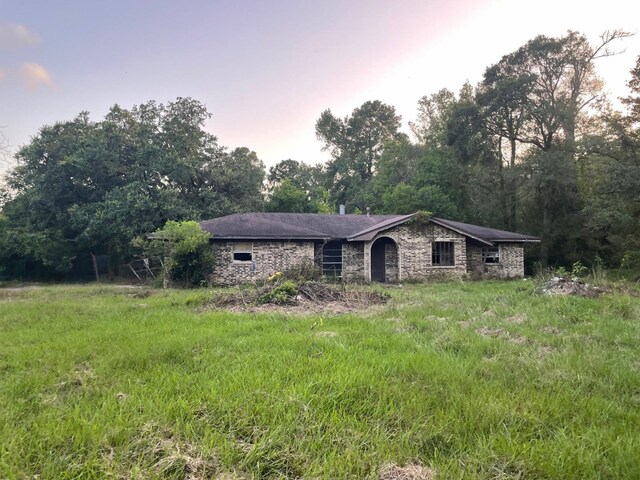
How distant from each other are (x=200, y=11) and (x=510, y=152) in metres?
25.4

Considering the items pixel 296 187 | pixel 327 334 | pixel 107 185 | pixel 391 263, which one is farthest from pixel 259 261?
pixel 296 187

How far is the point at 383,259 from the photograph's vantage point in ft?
63.9

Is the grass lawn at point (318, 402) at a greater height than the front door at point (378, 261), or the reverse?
the front door at point (378, 261)

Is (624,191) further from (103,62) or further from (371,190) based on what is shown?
(103,62)

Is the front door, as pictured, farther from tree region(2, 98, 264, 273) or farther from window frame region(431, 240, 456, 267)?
tree region(2, 98, 264, 273)

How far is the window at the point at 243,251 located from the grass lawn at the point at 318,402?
10761 millimetres

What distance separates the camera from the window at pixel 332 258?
63.2ft

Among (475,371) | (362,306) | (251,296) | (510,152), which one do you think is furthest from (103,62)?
(510,152)

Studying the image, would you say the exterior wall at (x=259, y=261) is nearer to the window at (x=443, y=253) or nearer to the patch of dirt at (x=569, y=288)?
the window at (x=443, y=253)

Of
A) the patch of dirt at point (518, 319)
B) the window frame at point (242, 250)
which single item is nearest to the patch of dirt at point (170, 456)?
the patch of dirt at point (518, 319)

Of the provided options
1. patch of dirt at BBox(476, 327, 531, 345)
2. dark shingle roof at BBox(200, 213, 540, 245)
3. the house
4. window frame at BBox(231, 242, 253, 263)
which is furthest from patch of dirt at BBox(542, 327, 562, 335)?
window frame at BBox(231, 242, 253, 263)

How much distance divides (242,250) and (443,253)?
33.6 feet

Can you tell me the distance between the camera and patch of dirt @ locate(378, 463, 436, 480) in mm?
2548

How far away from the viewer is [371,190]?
3475 cm
